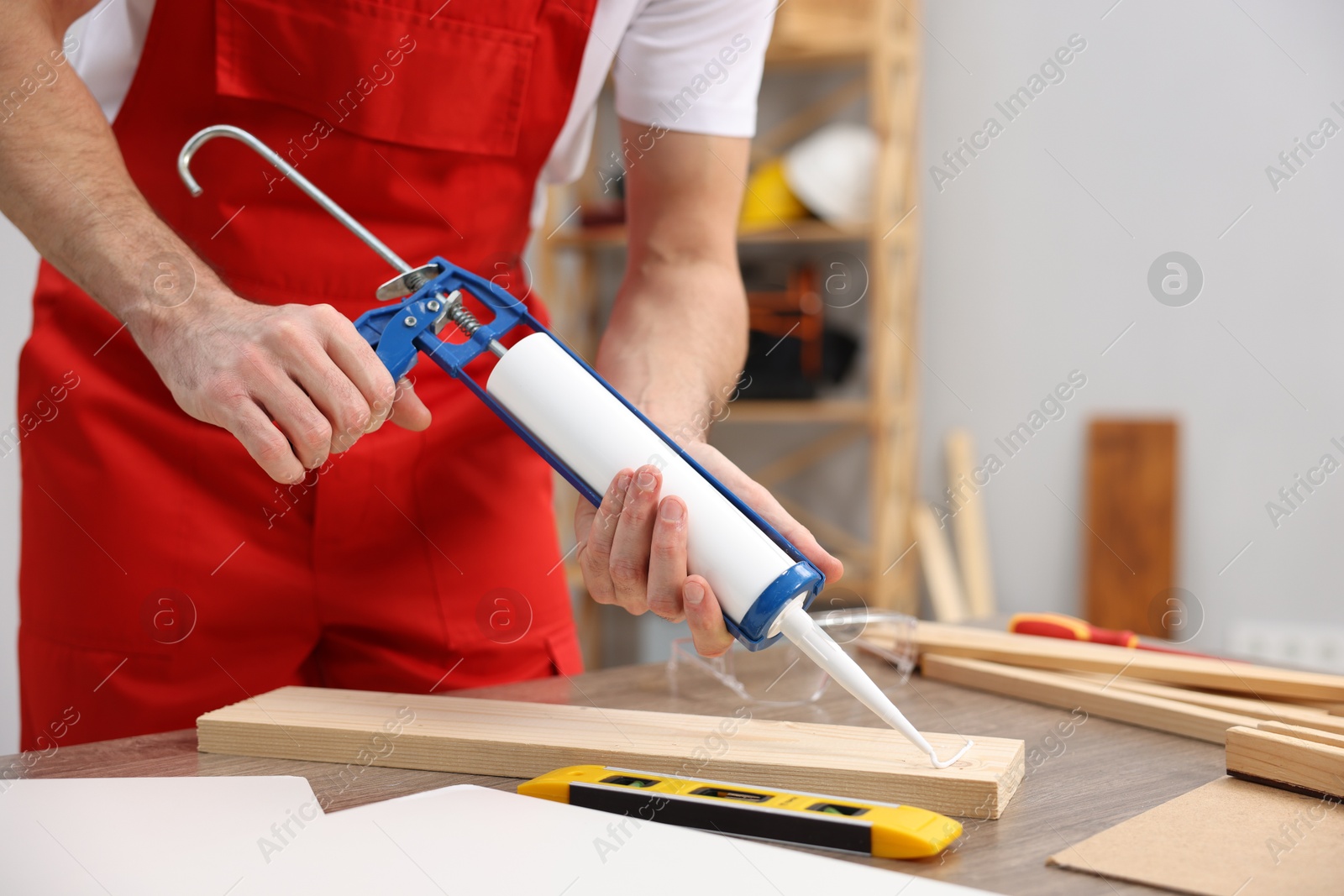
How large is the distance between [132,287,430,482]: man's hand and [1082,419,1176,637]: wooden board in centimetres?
229

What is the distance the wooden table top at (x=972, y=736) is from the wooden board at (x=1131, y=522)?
1.85 metres

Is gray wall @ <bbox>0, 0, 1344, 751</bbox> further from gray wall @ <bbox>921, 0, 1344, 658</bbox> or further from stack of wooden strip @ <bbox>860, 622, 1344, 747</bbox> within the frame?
stack of wooden strip @ <bbox>860, 622, 1344, 747</bbox>

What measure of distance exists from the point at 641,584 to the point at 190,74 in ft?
1.92

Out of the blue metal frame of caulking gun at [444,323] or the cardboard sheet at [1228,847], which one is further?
the blue metal frame of caulking gun at [444,323]

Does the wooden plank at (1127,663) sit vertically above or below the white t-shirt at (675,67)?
below

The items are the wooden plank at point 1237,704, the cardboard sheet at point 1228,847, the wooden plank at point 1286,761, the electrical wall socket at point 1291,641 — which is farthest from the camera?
the electrical wall socket at point 1291,641

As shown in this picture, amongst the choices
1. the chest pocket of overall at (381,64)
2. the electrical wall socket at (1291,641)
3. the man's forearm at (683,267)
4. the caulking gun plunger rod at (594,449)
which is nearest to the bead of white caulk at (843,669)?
the caulking gun plunger rod at (594,449)

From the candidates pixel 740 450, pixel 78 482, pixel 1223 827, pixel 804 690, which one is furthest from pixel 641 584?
pixel 740 450

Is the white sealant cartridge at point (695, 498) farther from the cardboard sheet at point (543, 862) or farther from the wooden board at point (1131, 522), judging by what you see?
the wooden board at point (1131, 522)

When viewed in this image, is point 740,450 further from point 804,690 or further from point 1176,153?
point 804,690

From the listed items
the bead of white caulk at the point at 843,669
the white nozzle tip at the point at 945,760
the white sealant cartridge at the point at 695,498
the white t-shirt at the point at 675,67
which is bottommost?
the white nozzle tip at the point at 945,760

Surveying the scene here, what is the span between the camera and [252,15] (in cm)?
92

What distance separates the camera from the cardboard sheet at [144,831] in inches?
22.1

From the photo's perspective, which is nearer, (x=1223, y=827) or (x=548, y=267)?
(x=1223, y=827)
